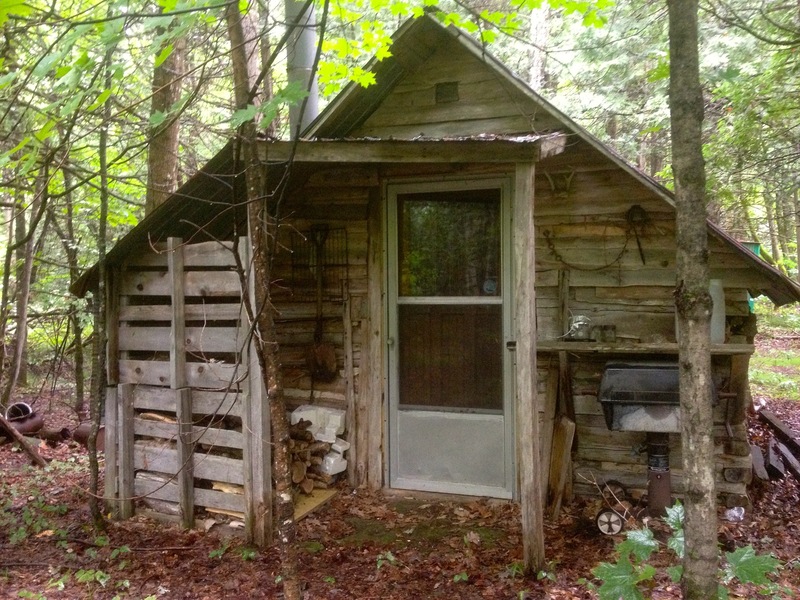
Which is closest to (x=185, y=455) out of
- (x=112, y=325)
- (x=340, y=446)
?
(x=112, y=325)

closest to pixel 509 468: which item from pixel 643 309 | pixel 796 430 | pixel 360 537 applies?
pixel 360 537

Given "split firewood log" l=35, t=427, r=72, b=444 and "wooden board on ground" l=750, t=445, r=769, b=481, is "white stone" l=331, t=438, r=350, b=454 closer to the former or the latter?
"wooden board on ground" l=750, t=445, r=769, b=481

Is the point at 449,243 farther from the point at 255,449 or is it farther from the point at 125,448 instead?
the point at 125,448

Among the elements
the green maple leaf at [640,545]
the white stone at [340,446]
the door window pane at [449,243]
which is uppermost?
the door window pane at [449,243]

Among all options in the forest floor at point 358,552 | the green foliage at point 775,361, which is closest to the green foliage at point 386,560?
the forest floor at point 358,552

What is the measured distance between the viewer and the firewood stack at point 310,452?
5352 mm

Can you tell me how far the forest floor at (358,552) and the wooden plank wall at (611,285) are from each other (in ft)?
1.49

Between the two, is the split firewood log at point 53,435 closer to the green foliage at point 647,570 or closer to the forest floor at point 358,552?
the forest floor at point 358,552

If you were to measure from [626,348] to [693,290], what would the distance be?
98.2 inches

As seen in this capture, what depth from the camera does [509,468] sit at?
505 cm

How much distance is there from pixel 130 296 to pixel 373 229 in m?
2.08

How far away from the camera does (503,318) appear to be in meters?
5.02

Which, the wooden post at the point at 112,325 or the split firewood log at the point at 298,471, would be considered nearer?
the wooden post at the point at 112,325

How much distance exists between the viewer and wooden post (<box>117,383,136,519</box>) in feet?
16.1
